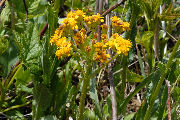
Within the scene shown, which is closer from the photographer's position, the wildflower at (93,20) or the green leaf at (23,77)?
the wildflower at (93,20)

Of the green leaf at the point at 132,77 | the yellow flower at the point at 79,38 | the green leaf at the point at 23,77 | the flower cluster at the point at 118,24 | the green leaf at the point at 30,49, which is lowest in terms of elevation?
the green leaf at the point at 132,77

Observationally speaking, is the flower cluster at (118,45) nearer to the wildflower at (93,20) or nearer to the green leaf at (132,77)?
the wildflower at (93,20)

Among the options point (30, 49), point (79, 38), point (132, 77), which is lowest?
point (132, 77)

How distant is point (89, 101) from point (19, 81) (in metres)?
0.72

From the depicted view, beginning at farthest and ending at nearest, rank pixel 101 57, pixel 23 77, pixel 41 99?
1. pixel 23 77
2. pixel 41 99
3. pixel 101 57

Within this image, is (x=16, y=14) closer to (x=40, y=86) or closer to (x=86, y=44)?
(x=40, y=86)

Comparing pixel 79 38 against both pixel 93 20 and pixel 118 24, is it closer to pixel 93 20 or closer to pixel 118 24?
pixel 93 20

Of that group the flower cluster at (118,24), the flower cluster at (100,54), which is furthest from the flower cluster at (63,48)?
the flower cluster at (118,24)

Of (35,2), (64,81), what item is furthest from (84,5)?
(64,81)

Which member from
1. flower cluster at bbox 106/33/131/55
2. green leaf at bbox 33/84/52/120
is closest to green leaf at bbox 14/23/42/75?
green leaf at bbox 33/84/52/120

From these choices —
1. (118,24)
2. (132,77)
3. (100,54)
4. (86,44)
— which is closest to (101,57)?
(100,54)

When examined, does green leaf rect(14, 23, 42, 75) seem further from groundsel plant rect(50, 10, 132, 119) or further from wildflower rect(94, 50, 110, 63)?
wildflower rect(94, 50, 110, 63)

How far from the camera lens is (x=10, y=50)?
218 cm

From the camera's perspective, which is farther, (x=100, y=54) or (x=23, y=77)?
(x=23, y=77)
